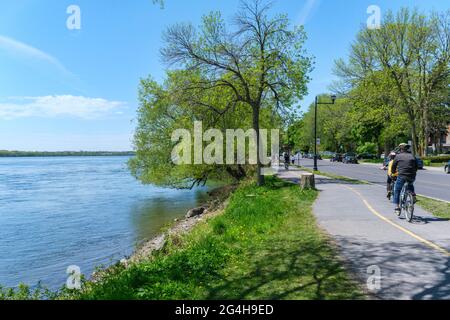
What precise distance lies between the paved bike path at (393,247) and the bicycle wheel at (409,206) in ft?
0.59

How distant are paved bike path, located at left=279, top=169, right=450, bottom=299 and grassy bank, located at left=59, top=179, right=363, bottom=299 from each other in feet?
1.37

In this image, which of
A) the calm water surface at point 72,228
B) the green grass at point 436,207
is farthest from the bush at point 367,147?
the green grass at point 436,207

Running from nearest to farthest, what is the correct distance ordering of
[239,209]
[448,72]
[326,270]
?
1. [326,270]
2. [239,209]
3. [448,72]

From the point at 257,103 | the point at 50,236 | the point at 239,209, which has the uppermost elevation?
the point at 257,103

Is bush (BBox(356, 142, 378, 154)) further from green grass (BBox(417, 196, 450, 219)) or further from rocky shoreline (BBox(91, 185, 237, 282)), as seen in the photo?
green grass (BBox(417, 196, 450, 219))

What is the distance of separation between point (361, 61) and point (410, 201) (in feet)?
144

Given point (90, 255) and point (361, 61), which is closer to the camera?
point (90, 255)

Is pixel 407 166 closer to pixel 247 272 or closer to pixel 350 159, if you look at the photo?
pixel 247 272

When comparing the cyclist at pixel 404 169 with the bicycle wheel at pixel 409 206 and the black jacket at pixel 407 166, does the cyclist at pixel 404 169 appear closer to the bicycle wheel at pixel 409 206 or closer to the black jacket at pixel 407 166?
the black jacket at pixel 407 166

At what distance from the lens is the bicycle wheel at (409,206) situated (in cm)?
1040

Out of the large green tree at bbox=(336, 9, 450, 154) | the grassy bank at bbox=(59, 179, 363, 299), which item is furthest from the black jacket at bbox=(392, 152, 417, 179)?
the large green tree at bbox=(336, 9, 450, 154)
